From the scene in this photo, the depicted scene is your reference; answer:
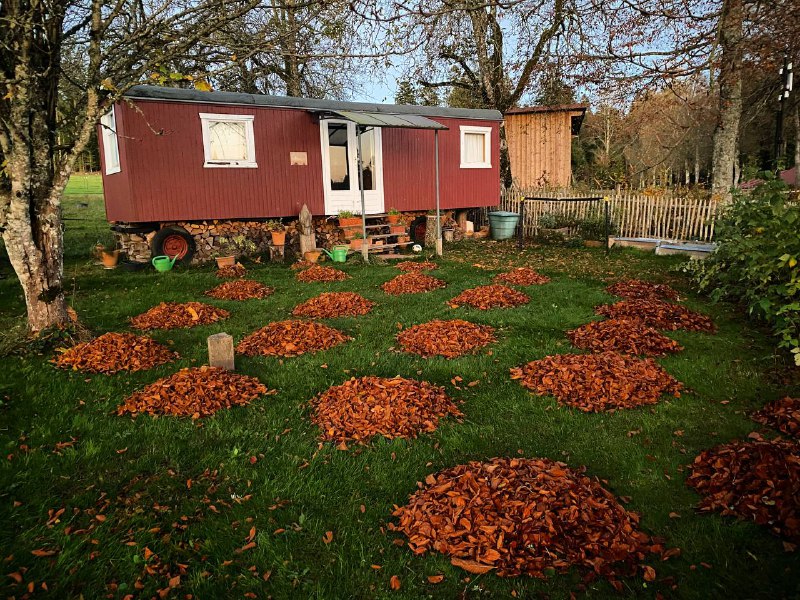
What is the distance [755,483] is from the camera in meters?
2.95

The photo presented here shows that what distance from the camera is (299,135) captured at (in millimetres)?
12750

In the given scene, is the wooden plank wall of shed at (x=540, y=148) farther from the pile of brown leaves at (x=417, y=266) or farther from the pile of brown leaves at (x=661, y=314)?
the pile of brown leaves at (x=661, y=314)

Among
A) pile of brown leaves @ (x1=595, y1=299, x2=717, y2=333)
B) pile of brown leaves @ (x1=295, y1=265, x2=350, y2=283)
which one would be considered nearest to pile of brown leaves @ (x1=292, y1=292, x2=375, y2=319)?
pile of brown leaves @ (x1=295, y1=265, x2=350, y2=283)

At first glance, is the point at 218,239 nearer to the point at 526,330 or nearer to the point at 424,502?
the point at 526,330

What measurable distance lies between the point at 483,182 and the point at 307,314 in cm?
1023

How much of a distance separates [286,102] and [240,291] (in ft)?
19.4

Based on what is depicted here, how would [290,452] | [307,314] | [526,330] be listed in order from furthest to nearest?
[307,314], [526,330], [290,452]

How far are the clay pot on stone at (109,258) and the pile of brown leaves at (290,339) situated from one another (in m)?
7.12

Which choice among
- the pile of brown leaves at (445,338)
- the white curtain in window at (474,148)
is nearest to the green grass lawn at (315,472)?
the pile of brown leaves at (445,338)

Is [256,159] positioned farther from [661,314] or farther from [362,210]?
[661,314]

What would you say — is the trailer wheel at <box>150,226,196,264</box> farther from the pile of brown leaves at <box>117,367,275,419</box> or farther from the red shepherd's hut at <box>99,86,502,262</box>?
the pile of brown leaves at <box>117,367,275,419</box>

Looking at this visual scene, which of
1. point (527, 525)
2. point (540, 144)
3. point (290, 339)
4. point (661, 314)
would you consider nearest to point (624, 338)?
point (661, 314)

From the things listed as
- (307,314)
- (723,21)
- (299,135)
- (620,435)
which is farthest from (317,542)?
(299,135)

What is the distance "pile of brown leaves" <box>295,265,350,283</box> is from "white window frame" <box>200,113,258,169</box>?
11.6 feet
